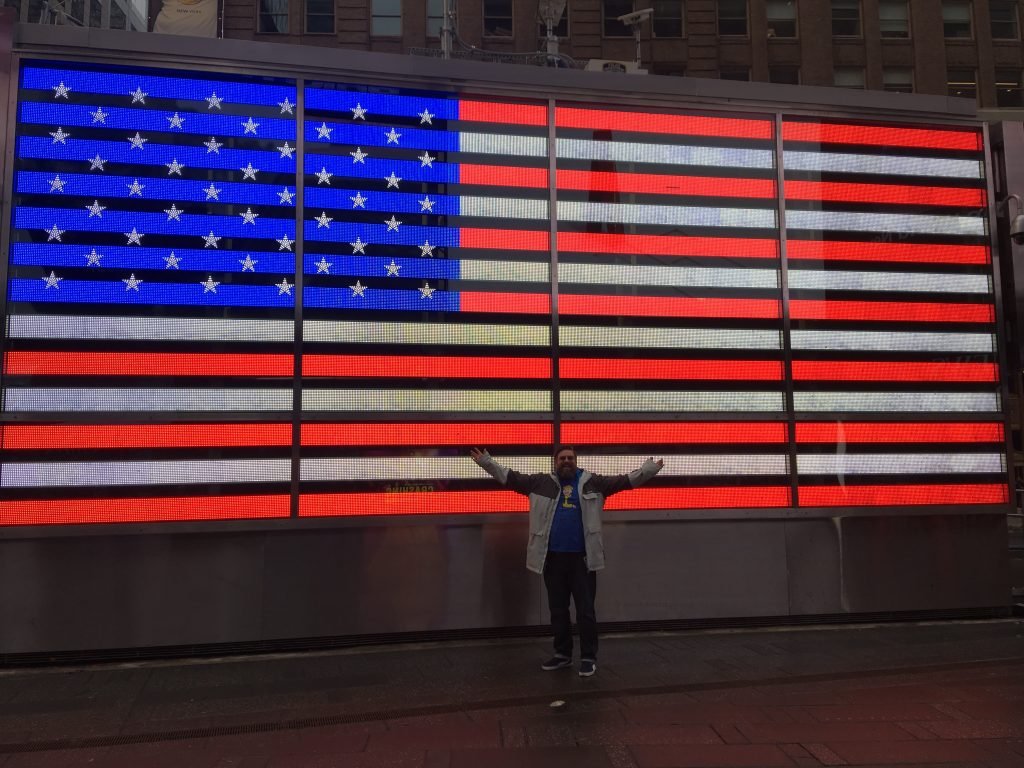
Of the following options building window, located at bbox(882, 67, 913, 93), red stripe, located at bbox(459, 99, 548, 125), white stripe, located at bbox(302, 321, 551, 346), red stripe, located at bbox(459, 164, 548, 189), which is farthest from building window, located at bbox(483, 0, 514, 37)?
white stripe, located at bbox(302, 321, 551, 346)

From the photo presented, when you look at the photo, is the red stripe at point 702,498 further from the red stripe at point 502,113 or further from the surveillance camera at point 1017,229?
the red stripe at point 502,113

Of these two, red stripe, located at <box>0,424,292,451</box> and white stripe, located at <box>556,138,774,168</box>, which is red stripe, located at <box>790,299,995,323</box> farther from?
red stripe, located at <box>0,424,292,451</box>

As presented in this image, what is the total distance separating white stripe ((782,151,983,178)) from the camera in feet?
31.0

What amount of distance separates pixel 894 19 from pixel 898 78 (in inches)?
104

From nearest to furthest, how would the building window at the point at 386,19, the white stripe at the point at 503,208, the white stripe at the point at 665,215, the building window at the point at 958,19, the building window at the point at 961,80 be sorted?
the white stripe at the point at 503,208
the white stripe at the point at 665,215
the building window at the point at 386,19
the building window at the point at 961,80
the building window at the point at 958,19

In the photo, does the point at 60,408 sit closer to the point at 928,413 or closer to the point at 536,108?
the point at 536,108

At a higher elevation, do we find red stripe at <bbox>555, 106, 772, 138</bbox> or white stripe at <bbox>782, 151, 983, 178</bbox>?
red stripe at <bbox>555, 106, 772, 138</bbox>

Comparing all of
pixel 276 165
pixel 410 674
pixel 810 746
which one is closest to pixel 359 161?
pixel 276 165

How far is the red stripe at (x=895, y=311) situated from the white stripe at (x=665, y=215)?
3.41ft

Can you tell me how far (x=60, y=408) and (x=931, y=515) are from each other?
911 centimetres

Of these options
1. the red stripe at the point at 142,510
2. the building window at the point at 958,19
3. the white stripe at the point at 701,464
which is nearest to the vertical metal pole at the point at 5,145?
the red stripe at the point at 142,510

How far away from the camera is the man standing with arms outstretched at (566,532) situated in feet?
23.4

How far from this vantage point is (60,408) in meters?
7.67

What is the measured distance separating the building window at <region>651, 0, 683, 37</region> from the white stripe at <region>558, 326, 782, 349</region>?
29322mm
